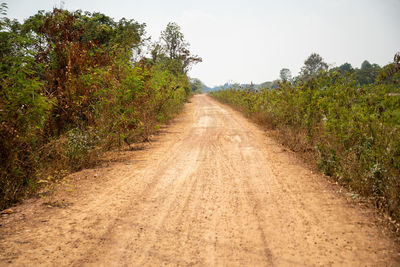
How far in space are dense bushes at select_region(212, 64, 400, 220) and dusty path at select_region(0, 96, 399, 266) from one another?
41cm

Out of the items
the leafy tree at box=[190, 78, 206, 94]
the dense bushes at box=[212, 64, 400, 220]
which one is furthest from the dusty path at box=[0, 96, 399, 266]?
the leafy tree at box=[190, 78, 206, 94]

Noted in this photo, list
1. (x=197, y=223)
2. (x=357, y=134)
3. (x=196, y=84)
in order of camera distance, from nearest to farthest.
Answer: (x=197, y=223) < (x=357, y=134) < (x=196, y=84)

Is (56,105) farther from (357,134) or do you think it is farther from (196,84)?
(196,84)

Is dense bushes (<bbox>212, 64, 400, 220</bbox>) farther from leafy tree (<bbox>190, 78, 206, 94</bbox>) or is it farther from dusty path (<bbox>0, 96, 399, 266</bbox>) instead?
leafy tree (<bbox>190, 78, 206, 94</bbox>)

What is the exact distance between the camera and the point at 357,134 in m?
4.66

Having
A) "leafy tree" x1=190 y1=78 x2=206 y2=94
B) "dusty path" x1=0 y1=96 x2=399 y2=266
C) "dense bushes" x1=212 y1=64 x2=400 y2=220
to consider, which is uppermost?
"leafy tree" x1=190 y1=78 x2=206 y2=94

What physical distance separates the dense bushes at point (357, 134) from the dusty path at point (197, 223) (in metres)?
0.41

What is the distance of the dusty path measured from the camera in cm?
272

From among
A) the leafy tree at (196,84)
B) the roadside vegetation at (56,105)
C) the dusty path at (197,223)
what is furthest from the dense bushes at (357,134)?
the leafy tree at (196,84)

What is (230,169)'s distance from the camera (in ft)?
19.0

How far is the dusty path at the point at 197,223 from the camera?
2721 millimetres

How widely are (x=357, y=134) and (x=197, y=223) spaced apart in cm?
328

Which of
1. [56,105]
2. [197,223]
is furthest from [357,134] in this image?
[56,105]

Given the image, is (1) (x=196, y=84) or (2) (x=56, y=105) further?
(1) (x=196, y=84)
